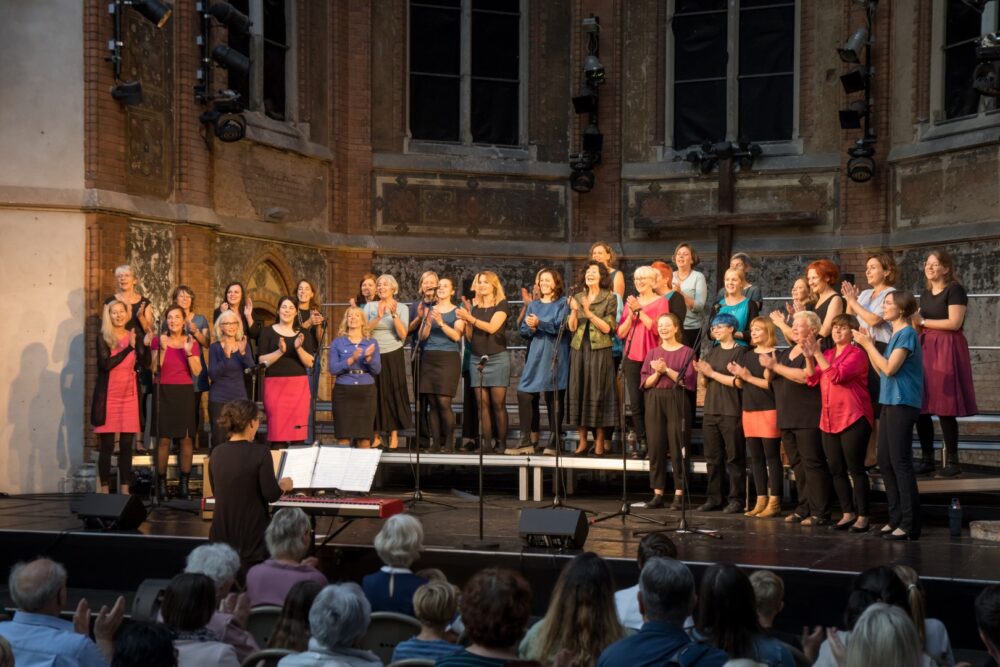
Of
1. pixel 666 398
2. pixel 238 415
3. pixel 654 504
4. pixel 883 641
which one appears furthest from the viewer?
pixel 654 504

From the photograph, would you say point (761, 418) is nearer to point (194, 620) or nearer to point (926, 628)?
point (926, 628)

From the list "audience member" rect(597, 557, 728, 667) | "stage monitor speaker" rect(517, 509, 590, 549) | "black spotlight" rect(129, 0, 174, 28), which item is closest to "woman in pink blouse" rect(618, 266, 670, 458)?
Result: "stage monitor speaker" rect(517, 509, 590, 549)

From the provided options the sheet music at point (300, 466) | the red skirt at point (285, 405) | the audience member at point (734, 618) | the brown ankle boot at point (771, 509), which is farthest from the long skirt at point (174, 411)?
the audience member at point (734, 618)

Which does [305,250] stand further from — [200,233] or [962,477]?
[962,477]

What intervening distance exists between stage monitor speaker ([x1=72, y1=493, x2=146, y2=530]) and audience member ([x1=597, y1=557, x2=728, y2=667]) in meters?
5.32

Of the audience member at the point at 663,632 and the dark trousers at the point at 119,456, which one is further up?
the audience member at the point at 663,632

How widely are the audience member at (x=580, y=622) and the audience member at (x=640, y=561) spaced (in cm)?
50

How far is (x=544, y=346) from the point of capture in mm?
10750

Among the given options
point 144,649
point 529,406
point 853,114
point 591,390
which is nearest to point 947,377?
point 591,390

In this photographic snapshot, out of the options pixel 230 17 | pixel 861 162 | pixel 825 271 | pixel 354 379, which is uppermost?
pixel 230 17

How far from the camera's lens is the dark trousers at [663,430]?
9750mm

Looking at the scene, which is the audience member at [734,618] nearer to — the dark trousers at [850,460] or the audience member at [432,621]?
the audience member at [432,621]

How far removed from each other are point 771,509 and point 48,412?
258 inches

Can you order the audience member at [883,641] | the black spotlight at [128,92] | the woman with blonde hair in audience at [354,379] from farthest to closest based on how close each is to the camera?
the black spotlight at [128,92] < the woman with blonde hair in audience at [354,379] < the audience member at [883,641]
